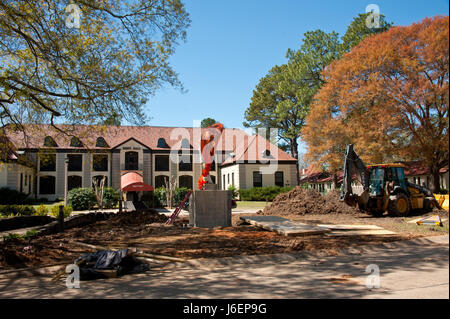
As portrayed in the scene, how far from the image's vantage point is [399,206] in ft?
53.1

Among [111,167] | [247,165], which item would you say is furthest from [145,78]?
[111,167]

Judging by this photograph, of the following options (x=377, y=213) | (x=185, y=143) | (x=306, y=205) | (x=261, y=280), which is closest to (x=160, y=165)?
(x=185, y=143)

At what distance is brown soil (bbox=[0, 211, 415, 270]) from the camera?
7496 mm

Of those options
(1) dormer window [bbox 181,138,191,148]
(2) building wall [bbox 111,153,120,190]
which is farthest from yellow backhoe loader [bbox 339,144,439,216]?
(2) building wall [bbox 111,153,120,190]

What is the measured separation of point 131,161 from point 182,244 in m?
37.2

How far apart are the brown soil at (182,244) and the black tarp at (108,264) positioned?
950mm

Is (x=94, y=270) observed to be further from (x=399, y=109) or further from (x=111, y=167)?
(x=111, y=167)

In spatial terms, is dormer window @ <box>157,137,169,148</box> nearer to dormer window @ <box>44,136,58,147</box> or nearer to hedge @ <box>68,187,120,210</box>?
hedge @ <box>68,187,120,210</box>

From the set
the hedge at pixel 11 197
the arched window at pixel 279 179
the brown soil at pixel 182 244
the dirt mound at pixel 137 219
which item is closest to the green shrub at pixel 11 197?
the hedge at pixel 11 197

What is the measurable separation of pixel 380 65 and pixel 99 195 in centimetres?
2433

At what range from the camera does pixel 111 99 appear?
12016 mm

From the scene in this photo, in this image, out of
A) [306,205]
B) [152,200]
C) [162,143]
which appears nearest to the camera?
[306,205]

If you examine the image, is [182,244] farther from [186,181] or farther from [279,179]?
[186,181]
